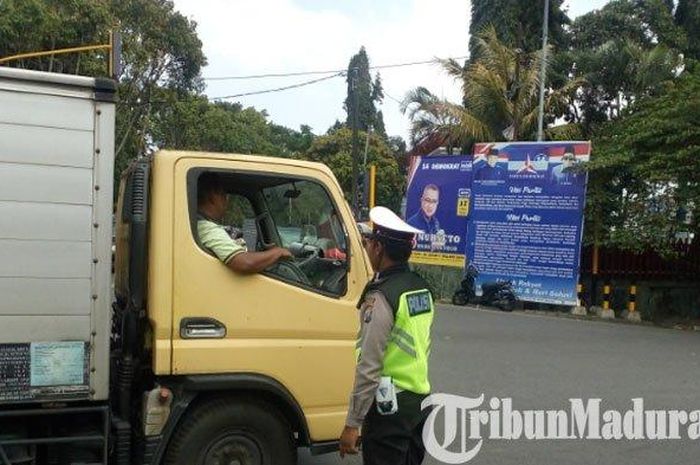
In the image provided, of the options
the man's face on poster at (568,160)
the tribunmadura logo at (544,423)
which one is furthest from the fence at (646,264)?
the tribunmadura logo at (544,423)

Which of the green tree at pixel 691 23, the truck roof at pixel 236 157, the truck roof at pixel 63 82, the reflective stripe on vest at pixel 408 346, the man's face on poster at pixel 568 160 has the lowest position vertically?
the reflective stripe on vest at pixel 408 346

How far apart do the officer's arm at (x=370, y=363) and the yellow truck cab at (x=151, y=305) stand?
978mm

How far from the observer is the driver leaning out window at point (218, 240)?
3869 mm

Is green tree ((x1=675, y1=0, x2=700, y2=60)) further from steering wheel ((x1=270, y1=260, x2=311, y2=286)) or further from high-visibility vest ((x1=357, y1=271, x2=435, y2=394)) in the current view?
high-visibility vest ((x1=357, y1=271, x2=435, y2=394))

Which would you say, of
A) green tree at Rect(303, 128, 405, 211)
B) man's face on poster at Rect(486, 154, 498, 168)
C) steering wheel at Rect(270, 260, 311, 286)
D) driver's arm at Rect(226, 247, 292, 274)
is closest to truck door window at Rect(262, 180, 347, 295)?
steering wheel at Rect(270, 260, 311, 286)

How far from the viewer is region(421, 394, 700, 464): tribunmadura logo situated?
6155 millimetres

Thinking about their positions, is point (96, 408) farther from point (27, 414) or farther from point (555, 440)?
point (555, 440)

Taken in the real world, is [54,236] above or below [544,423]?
above

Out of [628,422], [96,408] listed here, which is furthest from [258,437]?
[628,422]

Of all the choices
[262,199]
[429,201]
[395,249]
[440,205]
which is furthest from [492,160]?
[395,249]

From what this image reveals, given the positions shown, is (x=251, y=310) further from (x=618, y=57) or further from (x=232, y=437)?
(x=618, y=57)

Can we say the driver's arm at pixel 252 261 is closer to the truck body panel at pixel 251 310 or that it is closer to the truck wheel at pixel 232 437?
the truck body panel at pixel 251 310

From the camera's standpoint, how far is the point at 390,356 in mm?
3156

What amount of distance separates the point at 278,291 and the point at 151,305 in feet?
2.19
